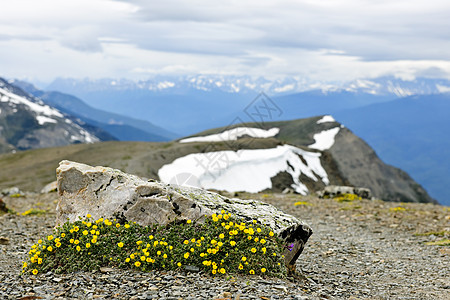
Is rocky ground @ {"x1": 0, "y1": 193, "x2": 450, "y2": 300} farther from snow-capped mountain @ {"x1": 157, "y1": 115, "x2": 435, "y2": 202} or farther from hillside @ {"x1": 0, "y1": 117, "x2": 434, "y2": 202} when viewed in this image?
hillside @ {"x1": 0, "y1": 117, "x2": 434, "y2": 202}

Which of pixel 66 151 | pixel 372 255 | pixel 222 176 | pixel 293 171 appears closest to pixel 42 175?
pixel 66 151

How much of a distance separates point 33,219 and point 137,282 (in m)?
16.7

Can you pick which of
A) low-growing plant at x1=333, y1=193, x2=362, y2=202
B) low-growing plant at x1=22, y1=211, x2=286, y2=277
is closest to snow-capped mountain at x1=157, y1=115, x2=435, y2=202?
low-growing plant at x1=333, y1=193, x2=362, y2=202

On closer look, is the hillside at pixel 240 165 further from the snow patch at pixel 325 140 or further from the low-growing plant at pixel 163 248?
the low-growing plant at pixel 163 248

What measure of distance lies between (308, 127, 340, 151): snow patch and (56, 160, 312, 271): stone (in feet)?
548

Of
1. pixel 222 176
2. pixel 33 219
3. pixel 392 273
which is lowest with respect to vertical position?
pixel 222 176

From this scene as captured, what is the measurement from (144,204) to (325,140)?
18128 cm

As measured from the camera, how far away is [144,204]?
40.7 ft

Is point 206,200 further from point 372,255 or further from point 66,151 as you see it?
point 66,151

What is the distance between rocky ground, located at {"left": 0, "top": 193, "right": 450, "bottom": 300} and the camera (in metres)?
9.92

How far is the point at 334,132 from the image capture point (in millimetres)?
193750

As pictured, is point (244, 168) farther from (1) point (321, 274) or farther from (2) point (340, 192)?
(1) point (321, 274)

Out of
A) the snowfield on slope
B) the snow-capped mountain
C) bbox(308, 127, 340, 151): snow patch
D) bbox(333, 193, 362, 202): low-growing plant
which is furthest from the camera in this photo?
bbox(308, 127, 340, 151): snow patch

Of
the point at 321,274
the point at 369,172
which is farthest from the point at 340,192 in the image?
the point at 369,172
